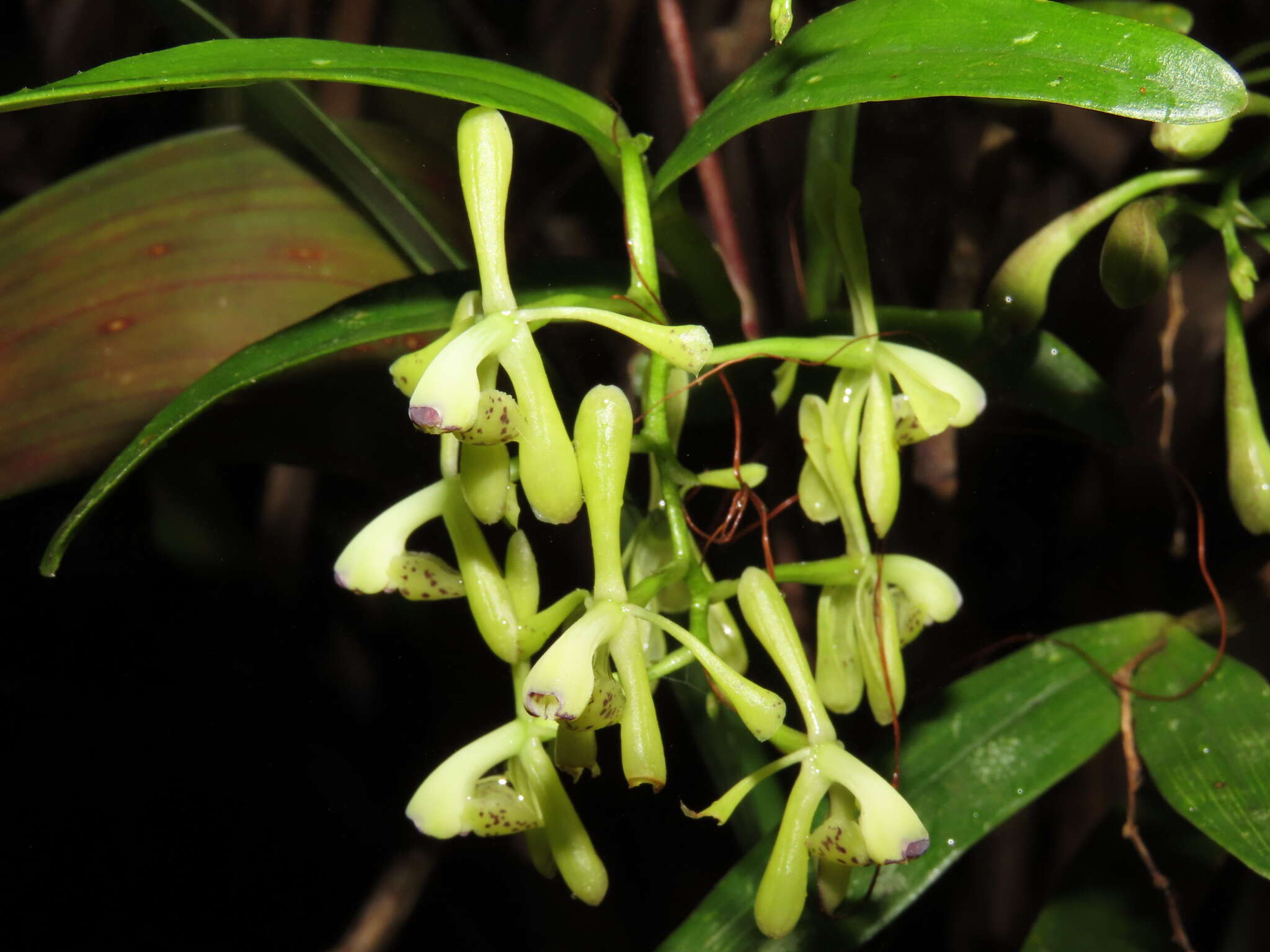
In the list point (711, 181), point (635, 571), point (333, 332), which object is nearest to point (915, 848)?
point (635, 571)

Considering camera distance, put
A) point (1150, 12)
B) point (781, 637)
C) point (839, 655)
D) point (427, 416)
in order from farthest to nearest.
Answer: point (1150, 12), point (839, 655), point (781, 637), point (427, 416)

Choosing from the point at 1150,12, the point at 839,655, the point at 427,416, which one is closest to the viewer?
the point at 427,416

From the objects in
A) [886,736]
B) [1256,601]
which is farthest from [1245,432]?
[886,736]

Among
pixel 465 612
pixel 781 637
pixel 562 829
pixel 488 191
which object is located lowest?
pixel 465 612

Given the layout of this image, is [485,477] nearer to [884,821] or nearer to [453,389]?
[453,389]

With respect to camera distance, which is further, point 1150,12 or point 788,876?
point 1150,12

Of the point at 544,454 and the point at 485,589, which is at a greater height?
the point at 544,454

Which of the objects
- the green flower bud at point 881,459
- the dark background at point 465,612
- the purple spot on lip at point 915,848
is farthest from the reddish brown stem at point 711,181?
the purple spot on lip at point 915,848

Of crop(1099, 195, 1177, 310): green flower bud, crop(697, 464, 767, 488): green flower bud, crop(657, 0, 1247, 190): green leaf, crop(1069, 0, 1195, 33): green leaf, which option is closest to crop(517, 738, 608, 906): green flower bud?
crop(697, 464, 767, 488): green flower bud
